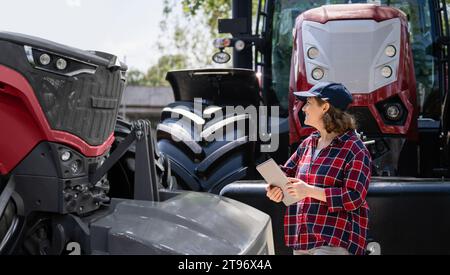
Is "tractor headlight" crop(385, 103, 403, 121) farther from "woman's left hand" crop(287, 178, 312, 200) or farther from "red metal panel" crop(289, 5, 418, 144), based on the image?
"woman's left hand" crop(287, 178, 312, 200)

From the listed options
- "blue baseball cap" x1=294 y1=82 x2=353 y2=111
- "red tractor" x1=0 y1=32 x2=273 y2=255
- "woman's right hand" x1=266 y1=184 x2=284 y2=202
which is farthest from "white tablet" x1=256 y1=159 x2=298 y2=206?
"blue baseball cap" x1=294 y1=82 x2=353 y2=111

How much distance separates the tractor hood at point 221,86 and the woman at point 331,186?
2015 mm

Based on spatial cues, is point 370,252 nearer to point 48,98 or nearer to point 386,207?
point 386,207

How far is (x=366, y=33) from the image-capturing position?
3.95 m

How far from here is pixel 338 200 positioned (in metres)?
2.56

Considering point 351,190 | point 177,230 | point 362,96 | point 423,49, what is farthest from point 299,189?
point 423,49

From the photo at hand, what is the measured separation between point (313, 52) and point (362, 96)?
1.46 feet

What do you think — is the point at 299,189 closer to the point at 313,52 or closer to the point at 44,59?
the point at 44,59

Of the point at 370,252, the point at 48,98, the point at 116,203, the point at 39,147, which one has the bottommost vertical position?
the point at 370,252

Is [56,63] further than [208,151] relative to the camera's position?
No

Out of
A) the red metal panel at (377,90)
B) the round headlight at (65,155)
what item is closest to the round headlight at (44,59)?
the round headlight at (65,155)

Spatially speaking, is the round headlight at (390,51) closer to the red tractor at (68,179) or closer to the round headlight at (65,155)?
the red tractor at (68,179)
